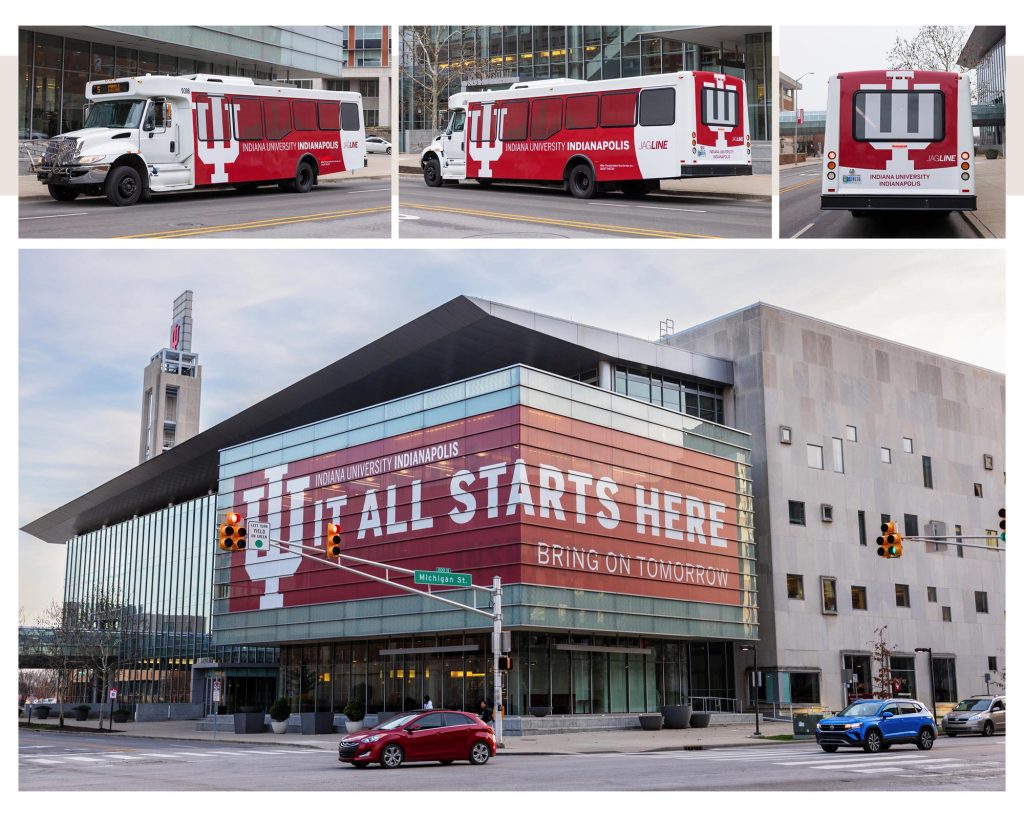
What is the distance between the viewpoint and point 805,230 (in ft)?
107

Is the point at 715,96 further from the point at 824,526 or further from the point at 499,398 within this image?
the point at 824,526

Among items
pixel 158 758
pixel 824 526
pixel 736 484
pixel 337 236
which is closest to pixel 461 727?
pixel 158 758

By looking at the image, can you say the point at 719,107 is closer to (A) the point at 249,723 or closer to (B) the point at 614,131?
(B) the point at 614,131

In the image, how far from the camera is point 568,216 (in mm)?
32375

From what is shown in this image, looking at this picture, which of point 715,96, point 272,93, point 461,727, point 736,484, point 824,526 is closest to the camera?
point 461,727

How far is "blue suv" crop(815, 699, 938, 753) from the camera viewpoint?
1172 inches

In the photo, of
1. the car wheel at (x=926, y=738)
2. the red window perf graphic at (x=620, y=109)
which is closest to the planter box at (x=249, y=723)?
the car wheel at (x=926, y=738)

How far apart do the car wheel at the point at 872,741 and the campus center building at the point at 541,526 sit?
44.1 feet

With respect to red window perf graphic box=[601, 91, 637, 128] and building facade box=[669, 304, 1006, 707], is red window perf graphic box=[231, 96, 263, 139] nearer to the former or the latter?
red window perf graphic box=[601, 91, 637, 128]

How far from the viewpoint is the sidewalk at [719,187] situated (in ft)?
131

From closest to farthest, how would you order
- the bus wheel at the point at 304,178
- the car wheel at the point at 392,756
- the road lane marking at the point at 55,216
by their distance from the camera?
the car wheel at the point at 392,756, the road lane marking at the point at 55,216, the bus wheel at the point at 304,178

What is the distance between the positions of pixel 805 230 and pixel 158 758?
2490 cm

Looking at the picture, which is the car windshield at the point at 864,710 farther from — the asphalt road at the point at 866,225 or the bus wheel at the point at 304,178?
the bus wheel at the point at 304,178

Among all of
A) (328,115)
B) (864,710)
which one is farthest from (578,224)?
(328,115)
